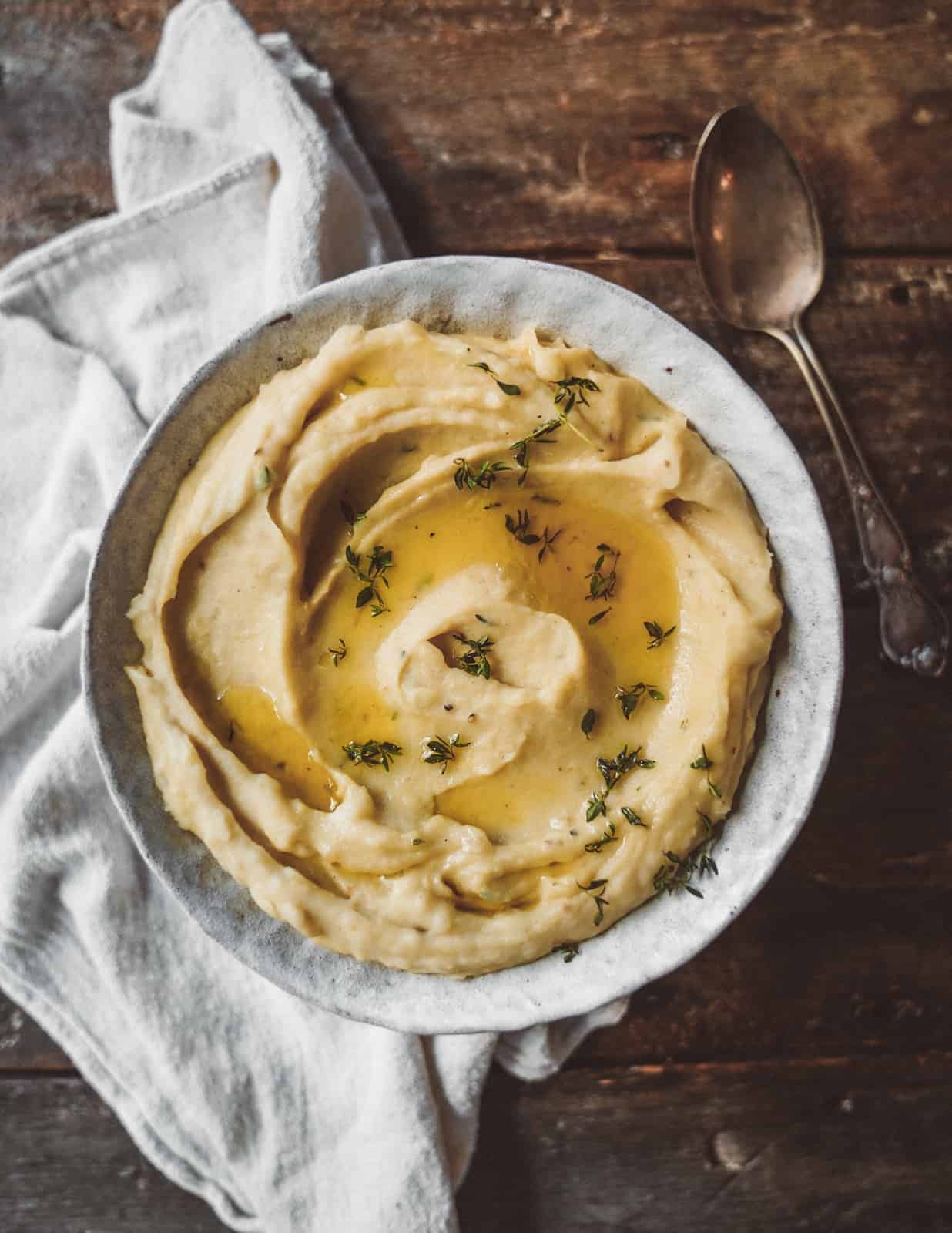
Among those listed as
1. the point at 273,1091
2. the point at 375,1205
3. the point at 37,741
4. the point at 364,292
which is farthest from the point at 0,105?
the point at 375,1205

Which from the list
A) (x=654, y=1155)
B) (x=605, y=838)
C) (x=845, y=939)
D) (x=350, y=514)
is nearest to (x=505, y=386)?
(x=350, y=514)

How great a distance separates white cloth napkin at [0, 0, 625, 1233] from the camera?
105 inches

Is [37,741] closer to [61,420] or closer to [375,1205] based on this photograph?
[61,420]

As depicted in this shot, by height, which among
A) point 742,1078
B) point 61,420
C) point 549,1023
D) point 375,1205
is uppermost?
point 61,420

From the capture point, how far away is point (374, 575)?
7.23 feet

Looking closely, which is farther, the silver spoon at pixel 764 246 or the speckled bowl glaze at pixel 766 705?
the silver spoon at pixel 764 246

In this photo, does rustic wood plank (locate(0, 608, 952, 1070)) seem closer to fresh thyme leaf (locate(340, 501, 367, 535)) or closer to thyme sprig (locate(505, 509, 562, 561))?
thyme sprig (locate(505, 509, 562, 561))

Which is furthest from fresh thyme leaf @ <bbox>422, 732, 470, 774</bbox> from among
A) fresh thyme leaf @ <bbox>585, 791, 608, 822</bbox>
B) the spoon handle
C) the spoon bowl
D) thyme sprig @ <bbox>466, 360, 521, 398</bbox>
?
the spoon bowl

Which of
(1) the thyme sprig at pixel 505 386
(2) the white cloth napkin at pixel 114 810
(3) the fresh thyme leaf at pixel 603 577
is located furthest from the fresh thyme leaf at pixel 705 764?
(2) the white cloth napkin at pixel 114 810

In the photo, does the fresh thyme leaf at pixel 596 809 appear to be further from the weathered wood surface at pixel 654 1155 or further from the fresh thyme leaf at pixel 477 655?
the weathered wood surface at pixel 654 1155

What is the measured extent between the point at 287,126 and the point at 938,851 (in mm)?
2476

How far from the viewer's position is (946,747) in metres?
Result: 2.83

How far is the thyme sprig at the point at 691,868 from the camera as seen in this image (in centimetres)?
218

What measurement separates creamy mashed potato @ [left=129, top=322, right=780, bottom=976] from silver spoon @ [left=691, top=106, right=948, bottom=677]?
0.68 m
